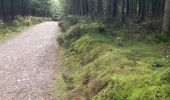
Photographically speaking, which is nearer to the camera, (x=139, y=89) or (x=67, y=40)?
(x=139, y=89)

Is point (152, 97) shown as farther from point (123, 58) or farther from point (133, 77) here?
point (123, 58)

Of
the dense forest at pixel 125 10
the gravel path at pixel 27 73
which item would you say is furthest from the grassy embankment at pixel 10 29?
the dense forest at pixel 125 10

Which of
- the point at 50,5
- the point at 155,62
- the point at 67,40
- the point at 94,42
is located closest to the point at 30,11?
the point at 50,5

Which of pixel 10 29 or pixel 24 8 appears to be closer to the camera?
pixel 10 29

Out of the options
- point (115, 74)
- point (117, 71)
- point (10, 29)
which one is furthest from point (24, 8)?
point (115, 74)

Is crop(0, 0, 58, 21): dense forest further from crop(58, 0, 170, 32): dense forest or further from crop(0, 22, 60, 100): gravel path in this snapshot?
crop(0, 22, 60, 100): gravel path

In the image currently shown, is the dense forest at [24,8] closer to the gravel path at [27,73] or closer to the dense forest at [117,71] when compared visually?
the gravel path at [27,73]

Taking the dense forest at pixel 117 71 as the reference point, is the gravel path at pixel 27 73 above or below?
below

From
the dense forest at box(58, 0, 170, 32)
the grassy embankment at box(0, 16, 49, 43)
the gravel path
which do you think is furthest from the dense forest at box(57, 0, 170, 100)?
the grassy embankment at box(0, 16, 49, 43)

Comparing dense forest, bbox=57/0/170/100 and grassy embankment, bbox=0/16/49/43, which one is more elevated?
dense forest, bbox=57/0/170/100

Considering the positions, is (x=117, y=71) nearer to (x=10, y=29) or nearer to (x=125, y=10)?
(x=10, y=29)

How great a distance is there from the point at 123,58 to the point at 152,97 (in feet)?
10.8

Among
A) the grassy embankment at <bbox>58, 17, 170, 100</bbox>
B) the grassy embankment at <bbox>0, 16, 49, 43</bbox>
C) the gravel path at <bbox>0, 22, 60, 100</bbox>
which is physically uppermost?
the grassy embankment at <bbox>58, 17, 170, 100</bbox>

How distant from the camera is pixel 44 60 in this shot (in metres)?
13.5
